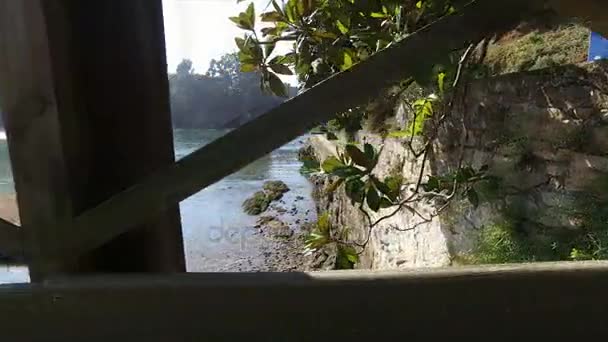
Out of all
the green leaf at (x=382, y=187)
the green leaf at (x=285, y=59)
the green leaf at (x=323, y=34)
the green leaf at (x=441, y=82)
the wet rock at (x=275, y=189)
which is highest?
the green leaf at (x=323, y=34)

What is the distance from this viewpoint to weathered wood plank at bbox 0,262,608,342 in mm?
717

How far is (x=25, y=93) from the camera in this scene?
0.71 meters

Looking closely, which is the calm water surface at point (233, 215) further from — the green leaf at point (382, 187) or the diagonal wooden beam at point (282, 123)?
the diagonal wooden beam at point (282, 123)

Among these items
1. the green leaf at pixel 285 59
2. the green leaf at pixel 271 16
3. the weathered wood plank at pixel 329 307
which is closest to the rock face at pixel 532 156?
the green leaf at pixel 285 59

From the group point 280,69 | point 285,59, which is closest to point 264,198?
point 285,59

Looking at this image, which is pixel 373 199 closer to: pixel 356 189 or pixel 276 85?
pixel 356 189

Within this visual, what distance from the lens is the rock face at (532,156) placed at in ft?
6.31

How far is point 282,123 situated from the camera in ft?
2.54

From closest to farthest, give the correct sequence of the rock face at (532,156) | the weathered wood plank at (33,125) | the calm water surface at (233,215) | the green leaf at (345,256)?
the weathered wood plank at (33,125) < the rock face at (532,156) < the green leaf at (345,256) < the calm water surface at (233,215)

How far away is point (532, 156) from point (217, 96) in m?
1.45

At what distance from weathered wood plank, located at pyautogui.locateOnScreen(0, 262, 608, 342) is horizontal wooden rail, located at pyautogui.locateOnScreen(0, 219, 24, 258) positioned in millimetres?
72

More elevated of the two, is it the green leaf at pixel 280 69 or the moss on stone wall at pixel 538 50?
the moss on stone wall at pixel 538 50

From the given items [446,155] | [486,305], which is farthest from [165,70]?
[446,155]

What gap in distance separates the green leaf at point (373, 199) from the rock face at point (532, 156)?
0.77m
